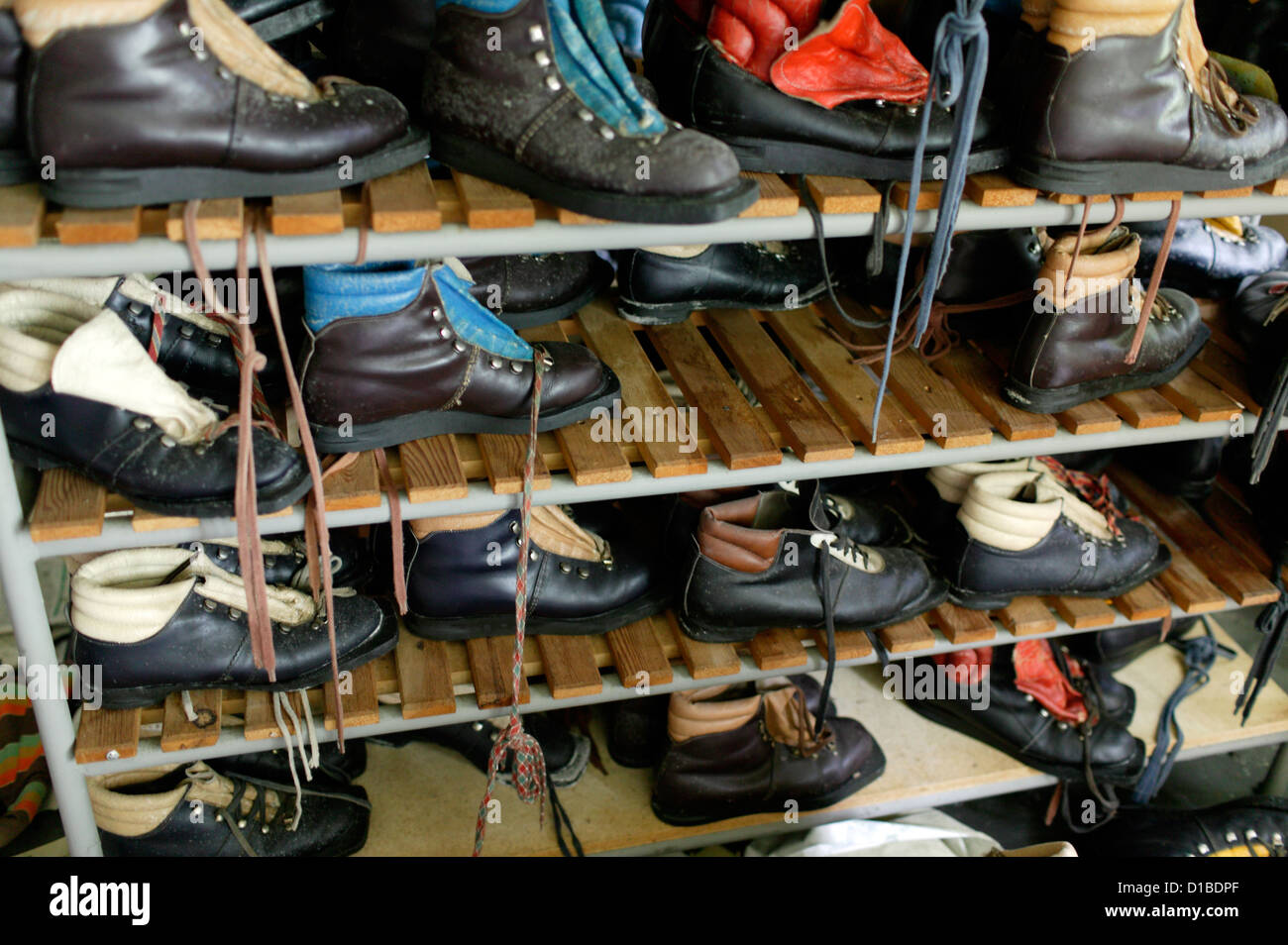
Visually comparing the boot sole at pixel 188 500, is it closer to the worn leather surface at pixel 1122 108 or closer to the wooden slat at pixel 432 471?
the wooden slat at pixel 432 471

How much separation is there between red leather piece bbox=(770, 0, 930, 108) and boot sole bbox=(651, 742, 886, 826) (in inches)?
51.9

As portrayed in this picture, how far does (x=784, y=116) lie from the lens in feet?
4.76

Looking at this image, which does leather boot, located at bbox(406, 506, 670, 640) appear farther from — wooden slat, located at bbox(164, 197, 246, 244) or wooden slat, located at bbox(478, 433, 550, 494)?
wooden slat, located at bbox(164, 197, 246, 244)

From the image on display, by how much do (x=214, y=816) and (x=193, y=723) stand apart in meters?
0.24

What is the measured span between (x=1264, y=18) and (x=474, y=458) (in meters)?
1.63

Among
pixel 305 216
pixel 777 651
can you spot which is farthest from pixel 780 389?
pixel 305 216

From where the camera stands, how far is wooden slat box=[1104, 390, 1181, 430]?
1.84 m

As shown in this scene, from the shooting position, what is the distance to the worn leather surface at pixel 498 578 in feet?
5.79

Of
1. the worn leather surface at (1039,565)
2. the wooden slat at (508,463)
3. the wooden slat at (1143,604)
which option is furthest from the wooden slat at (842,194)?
the wooden slat at (1143,604)

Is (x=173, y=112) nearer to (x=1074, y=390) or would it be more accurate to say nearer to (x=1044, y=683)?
(x=1074, y=390)

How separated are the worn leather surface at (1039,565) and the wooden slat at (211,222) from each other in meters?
1.36
